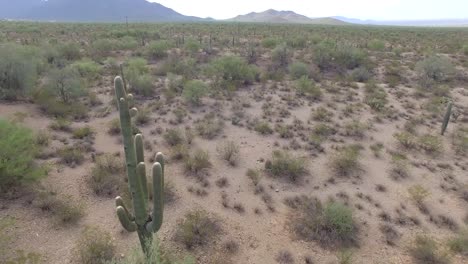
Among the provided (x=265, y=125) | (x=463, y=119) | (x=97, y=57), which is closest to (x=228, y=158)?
(x=265, y=125)

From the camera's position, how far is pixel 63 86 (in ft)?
52.4

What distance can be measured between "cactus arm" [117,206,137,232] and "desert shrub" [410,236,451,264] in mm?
6597

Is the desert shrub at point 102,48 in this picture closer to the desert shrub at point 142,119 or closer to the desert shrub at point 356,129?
the desert shrub at point 142,119

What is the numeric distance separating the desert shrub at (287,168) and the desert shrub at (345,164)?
1.15 m

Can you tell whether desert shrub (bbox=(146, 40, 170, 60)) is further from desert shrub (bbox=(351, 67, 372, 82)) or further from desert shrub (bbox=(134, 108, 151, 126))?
desert shrub (bbox=(351, 67, 372, 82))

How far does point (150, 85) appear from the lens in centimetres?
1848

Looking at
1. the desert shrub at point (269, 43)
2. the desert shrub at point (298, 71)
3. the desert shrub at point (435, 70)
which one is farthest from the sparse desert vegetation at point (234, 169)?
the desert shrub at point (269, 43)

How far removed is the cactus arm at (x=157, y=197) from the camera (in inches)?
230

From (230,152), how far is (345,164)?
13.5ft

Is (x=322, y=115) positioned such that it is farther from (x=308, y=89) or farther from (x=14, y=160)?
(x=14, y=160)

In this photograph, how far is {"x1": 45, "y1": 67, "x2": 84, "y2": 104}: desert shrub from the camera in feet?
52.4

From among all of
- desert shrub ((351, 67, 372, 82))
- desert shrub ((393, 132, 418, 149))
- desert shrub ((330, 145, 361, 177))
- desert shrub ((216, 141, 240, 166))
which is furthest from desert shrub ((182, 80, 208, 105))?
desert shrub ((351, 67, 372, 82))

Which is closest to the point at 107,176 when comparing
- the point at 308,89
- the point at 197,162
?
the point at 197,162

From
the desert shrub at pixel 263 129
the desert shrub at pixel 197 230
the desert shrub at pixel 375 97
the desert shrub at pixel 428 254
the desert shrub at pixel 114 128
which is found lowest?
the desert shrub at pixel 428 254
